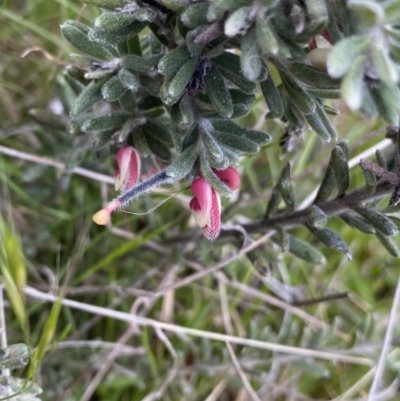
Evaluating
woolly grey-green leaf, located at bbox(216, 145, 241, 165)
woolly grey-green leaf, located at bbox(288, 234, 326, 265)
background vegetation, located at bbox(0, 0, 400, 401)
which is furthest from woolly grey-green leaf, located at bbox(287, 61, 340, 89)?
background vegetation, located at bbox(0, 0, 400, 401)

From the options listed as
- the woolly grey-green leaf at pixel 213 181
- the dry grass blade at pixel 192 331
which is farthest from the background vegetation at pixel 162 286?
the woolly grey-green leaf at pixel 213 181

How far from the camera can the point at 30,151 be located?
211 cm

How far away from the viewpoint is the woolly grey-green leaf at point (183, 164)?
104cm

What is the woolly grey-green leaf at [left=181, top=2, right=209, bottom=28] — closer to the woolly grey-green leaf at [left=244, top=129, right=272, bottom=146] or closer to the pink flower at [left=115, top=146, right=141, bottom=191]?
the woolly grey-green leaf at [left=244, top=129, right=272, bottom=146]

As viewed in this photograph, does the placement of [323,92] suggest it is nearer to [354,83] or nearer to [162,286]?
[354,83]

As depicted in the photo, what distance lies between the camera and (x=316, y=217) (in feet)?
4.15

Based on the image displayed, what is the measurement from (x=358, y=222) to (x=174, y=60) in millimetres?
599

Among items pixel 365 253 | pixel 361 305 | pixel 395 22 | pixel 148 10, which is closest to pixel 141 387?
pixel 361 305

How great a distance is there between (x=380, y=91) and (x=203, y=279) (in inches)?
58.9

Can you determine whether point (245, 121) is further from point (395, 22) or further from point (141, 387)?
point (395, 22)

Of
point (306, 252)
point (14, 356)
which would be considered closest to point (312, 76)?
point (306, 252)

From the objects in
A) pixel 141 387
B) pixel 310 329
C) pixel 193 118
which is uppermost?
pixel 193 118

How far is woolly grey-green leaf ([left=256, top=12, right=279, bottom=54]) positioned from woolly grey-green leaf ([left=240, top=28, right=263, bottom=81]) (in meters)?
0.02

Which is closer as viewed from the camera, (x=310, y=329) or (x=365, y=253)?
(x=310, y=329)
